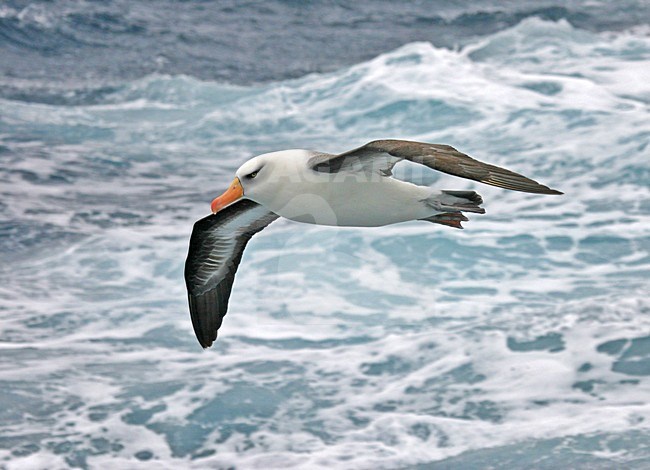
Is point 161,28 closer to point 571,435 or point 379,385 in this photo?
point 379,385

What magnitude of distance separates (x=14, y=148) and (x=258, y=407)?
14.8 metres

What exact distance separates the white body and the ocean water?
7.59 metres

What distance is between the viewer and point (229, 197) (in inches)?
333

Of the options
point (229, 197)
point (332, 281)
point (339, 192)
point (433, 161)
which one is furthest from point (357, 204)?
point (332, 281)

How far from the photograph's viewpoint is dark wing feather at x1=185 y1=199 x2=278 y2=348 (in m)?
10.9

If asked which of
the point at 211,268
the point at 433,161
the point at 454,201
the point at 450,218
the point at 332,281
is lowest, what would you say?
the point at 332,281

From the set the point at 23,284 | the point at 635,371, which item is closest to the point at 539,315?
the point at 635,371

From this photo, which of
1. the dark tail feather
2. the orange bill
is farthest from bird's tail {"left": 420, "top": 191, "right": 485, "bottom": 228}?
the orange bill

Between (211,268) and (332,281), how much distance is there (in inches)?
449

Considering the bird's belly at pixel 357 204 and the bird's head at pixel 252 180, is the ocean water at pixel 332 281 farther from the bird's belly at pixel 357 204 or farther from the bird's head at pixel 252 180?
the bird's head at pixel 252 180

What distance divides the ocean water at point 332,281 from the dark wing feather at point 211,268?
528cm

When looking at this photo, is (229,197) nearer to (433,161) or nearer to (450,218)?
(433,161)

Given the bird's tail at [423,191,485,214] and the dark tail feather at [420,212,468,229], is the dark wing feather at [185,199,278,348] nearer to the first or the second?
the dark tail feather at [420,212,468,229]

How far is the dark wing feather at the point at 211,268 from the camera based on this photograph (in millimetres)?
10883
